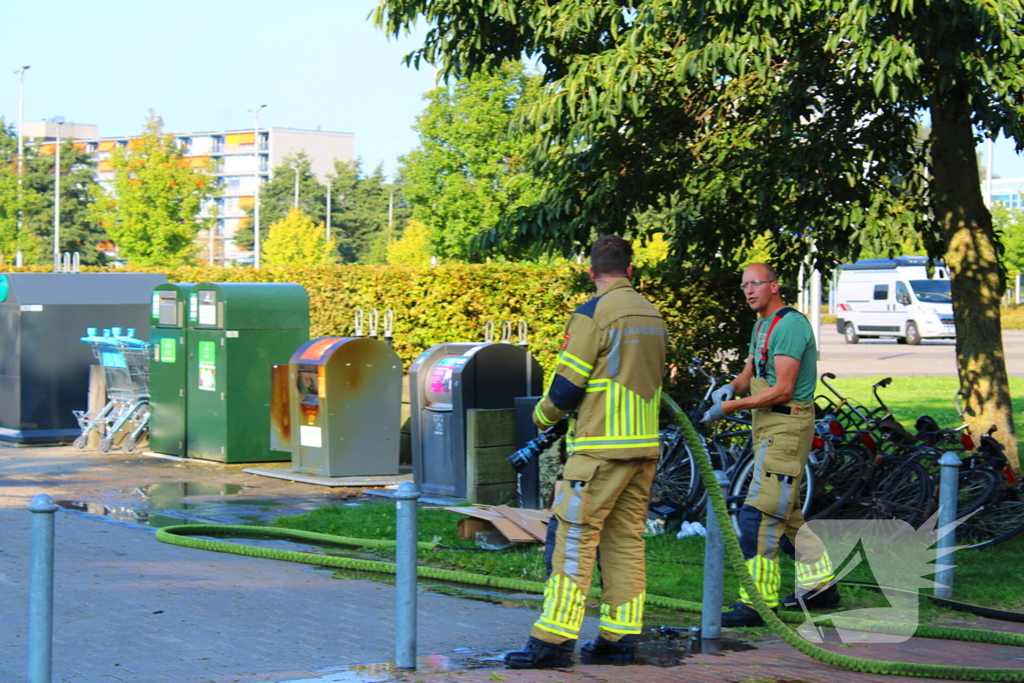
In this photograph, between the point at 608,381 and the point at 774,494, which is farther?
the point at 774,494

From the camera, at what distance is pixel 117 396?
13523mm

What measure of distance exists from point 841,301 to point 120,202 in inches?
1128

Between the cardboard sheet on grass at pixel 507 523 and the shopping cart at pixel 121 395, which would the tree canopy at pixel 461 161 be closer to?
the shopping cart at pixel 121 395

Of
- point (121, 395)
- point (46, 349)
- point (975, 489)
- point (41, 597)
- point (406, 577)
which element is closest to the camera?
point (41, 597)

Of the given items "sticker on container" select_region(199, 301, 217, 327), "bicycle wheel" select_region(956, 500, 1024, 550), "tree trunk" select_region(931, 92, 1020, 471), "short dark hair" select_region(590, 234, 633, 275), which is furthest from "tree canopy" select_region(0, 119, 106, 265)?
"short dark hair" select_region(590, 234, 633, 275)

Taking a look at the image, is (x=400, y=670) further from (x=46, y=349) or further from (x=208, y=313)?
(x=46, y=349)

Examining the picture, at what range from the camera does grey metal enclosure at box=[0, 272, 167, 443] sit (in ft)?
44.7

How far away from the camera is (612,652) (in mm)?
5207

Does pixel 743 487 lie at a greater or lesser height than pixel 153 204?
lesser

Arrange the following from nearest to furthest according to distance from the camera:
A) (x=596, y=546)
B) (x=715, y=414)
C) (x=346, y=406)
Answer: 1. (x=596, y=546)
2. (x=715, y=414)
3. (x=346, y=406)

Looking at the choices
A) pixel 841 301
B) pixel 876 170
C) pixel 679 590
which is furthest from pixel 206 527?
pixel 841 301

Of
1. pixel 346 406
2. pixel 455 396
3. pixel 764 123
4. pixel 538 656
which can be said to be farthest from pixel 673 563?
pixel 346 406

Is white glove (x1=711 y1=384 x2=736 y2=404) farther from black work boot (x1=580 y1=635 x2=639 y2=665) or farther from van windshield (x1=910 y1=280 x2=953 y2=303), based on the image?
van windshield (x1=910 y1=280 x2=953 y2=303)

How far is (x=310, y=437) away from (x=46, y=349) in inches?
168
